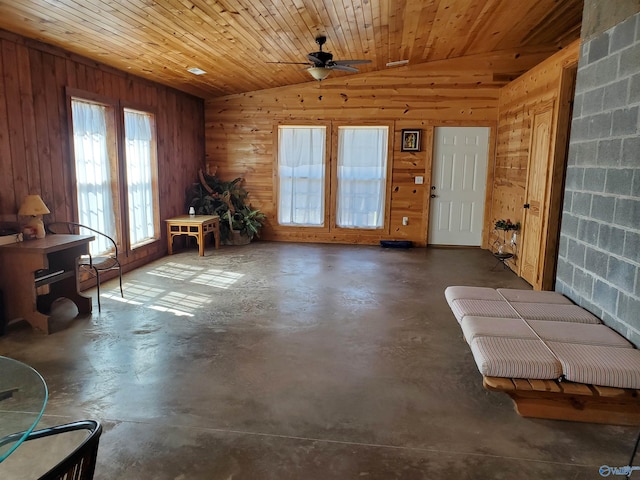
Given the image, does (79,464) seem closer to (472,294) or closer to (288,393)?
(288,393)

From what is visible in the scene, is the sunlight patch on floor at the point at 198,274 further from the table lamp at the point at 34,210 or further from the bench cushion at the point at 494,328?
the bench cushion at the point at 494,328

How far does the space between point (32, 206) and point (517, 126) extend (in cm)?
569

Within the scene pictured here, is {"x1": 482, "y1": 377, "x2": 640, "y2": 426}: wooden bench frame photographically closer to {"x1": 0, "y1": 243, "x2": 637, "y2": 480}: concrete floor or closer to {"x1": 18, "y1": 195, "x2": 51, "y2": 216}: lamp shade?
{"x1": 0, "y1": 243, "x2": 637, "y2": 480}: concrete floor

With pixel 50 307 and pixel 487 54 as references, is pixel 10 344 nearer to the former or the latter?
pixel 50 307

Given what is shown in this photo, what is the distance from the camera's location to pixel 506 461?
2.16 meters

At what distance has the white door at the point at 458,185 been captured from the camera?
728 cm

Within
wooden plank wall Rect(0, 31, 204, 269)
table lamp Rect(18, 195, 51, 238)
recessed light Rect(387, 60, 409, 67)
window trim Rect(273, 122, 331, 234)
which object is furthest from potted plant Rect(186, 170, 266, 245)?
table lamp Rect(18, 195, 51, 238)

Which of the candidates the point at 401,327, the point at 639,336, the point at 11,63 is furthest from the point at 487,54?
the point at 11,63

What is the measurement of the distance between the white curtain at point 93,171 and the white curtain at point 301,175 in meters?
3.10

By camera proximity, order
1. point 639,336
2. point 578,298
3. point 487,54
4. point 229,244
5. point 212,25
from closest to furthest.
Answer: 1. point 639,336
2. point 578,298
3. point 212,25
4. point 487,54
5. point 229,244

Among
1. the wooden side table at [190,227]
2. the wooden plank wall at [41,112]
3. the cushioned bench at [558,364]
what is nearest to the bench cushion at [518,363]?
the cushioned bench at [558,364]

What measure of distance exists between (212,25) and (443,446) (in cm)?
378

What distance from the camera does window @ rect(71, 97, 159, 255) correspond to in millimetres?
4781

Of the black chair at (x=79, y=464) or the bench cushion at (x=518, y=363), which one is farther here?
the bench cushion at (x=518, y=363)
